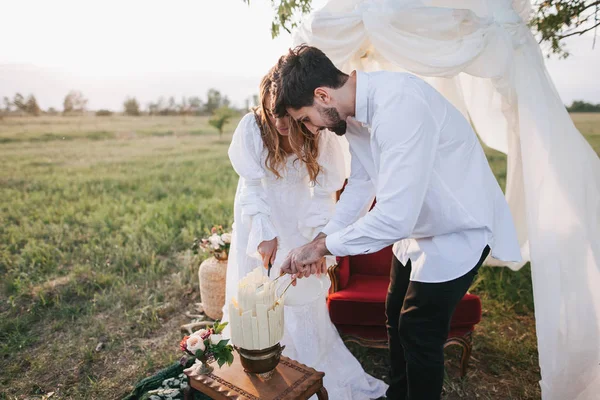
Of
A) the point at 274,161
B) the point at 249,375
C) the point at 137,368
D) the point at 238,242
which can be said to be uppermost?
the point at 274,161

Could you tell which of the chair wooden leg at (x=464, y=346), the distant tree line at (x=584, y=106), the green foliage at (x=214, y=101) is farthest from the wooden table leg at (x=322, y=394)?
the green foliage at (x=214, y=101)

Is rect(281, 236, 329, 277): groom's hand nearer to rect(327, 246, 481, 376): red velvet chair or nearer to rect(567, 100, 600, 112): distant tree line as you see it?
rect(327, 246, 481, 376): red velvet chair

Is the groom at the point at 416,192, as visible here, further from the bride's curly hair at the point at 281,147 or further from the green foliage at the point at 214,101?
the green foliage at the point at 214,101

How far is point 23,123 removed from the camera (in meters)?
7.12

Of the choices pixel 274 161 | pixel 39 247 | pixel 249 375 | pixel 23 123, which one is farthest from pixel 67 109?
pixel 249 375

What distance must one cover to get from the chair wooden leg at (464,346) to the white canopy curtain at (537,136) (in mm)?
452

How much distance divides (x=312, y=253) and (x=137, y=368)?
2.00 metres

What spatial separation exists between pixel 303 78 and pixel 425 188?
61 centimetres

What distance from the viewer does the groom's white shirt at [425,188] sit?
5.05 ft

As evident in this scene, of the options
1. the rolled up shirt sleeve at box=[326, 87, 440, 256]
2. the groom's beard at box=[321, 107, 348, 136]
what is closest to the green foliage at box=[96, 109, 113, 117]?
the groom's beard at box=[321, 107, 348, 136]

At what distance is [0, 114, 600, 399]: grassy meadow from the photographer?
10.0 feet

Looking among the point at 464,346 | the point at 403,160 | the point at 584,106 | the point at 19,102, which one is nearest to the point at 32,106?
the point at 19,102

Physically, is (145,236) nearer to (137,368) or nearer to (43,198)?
(43,198)

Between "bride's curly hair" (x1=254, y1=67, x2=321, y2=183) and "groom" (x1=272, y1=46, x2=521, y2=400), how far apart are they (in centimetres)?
56
